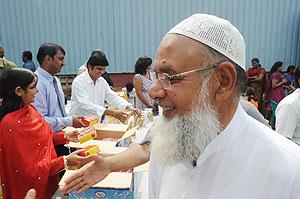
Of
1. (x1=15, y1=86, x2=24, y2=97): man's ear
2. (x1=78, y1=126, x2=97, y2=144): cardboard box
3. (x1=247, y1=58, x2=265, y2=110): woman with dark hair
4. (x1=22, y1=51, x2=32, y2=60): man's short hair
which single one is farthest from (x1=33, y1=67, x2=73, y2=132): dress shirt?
(x1=247, y1=58, x2=265, y2=110): woman with dark hair

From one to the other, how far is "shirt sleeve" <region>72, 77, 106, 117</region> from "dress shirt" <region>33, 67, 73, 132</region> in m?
0.38

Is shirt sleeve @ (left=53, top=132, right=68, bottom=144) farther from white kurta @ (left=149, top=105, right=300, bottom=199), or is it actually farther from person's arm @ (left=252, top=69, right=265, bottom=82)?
person's arm @ (left=252, top=69, right=265, bottom=82)

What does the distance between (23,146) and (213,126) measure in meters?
1.28

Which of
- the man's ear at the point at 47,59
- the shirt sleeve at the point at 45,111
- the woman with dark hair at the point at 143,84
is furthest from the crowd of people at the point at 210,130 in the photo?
the woman with dark hair at the point at 143,84

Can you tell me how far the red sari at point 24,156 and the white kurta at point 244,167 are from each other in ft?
3.65

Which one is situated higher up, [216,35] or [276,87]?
[216,35]

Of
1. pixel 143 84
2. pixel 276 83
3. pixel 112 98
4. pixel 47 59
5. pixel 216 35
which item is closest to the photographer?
pixel 216 35

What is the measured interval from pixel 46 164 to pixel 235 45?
141 cm

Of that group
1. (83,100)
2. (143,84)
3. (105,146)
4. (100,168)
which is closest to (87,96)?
(83,100)

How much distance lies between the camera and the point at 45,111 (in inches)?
97.3

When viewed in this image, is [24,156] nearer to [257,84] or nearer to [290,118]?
[290,118]

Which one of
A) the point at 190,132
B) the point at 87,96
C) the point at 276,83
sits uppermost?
the point at 190,132

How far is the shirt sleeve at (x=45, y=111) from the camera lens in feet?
7.88

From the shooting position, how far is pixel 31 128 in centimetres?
175
